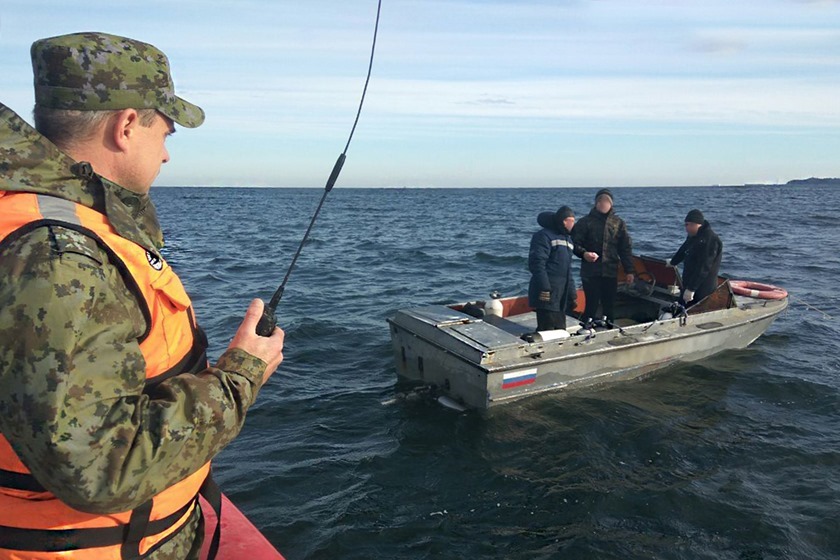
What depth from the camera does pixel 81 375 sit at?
1364 millimetres

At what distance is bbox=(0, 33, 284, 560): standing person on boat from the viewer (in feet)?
4.34

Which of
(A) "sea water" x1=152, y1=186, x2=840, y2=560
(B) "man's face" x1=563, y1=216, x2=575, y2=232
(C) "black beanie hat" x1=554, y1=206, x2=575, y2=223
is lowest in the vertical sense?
(A) "sea water" x1=152, y1=186, x2=840, y2=560

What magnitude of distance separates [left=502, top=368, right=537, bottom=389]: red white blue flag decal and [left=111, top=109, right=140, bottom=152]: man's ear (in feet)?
20.4

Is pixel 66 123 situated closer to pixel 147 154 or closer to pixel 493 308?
pixel 147 154

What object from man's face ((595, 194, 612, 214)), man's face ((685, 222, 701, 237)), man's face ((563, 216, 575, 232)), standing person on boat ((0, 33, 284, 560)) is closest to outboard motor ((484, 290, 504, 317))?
man's face ((563, 216, 575, 232))

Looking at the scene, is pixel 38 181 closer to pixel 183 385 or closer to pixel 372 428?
pixel 183 385

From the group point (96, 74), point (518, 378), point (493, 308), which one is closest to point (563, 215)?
point (493, 308)

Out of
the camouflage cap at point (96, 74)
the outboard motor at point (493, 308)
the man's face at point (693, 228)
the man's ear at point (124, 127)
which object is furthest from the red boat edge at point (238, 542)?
the man's face at point (693, 228)

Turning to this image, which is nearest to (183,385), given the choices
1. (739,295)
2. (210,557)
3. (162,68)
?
(162,68)

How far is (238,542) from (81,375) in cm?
237

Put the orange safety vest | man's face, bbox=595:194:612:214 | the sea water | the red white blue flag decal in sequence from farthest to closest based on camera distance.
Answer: man's face, bbox=595:194:612:214
the red white blue flag decal
the sea water
the orange safety vest

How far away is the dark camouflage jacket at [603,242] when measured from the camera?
952cm

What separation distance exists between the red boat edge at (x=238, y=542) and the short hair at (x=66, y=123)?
219 cm

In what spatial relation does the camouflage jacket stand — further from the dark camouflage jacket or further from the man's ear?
the dark camouflage jacket
